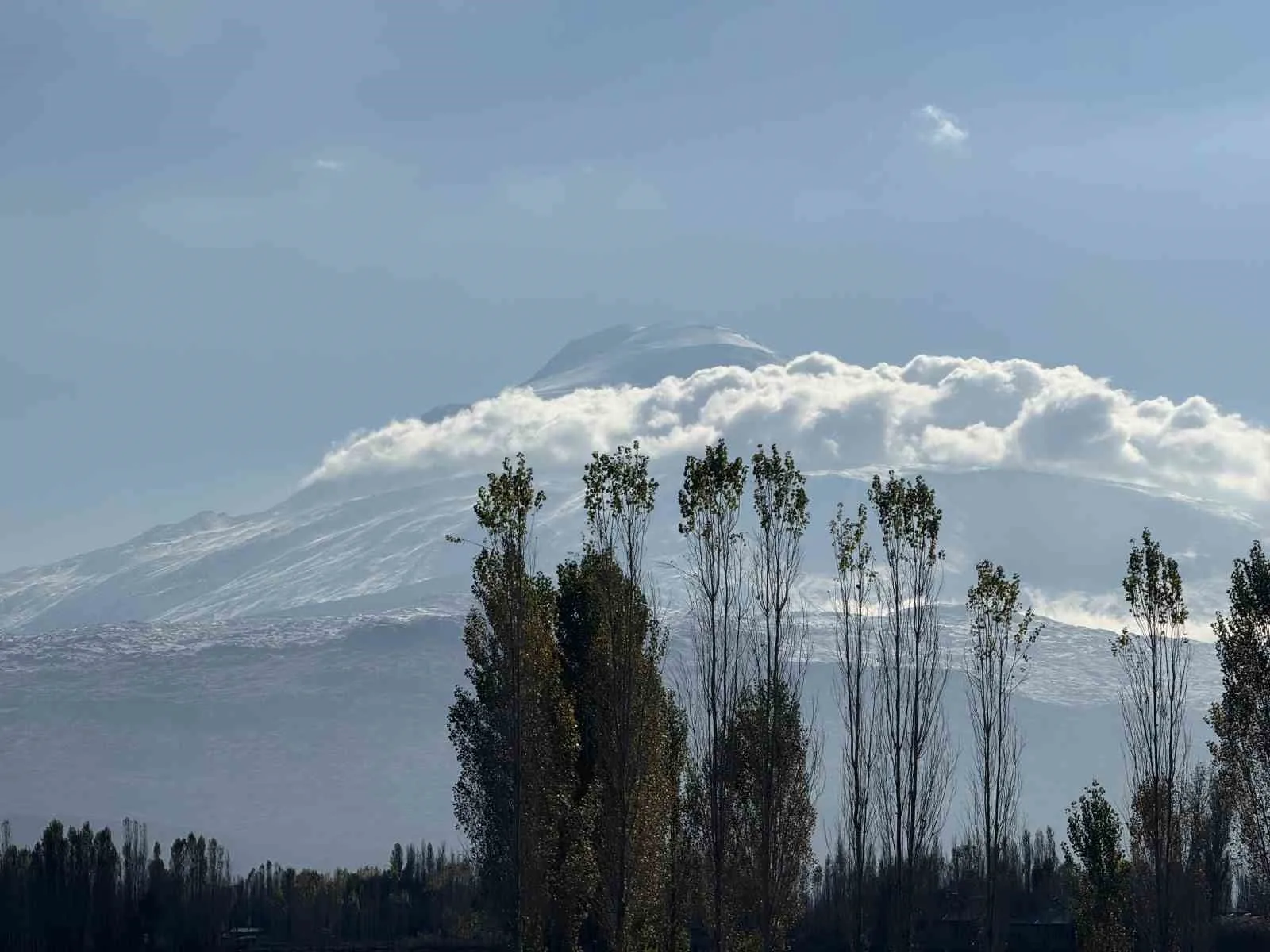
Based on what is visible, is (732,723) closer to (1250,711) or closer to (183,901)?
(1250,711)

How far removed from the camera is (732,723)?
166 feet

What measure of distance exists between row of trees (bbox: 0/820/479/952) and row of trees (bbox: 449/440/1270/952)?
25286 millimetres

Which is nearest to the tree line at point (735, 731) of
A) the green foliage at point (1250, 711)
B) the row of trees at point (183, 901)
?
the green foliage at point (1250, 711)

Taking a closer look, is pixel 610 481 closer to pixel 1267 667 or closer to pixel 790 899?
pixel 790 899

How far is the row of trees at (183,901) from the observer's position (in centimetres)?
9694

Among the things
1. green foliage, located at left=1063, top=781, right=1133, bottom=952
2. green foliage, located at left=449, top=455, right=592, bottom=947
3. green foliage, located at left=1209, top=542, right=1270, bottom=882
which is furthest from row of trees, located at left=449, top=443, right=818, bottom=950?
green foliage, located at left=1209, top=542, right=1270, bottom=882

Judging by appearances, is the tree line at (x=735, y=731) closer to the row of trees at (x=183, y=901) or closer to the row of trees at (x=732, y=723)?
the row of trees at (x=732, y=723)

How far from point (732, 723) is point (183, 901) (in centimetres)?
6913

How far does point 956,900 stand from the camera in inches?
3282

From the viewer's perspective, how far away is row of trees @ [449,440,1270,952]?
4828cm

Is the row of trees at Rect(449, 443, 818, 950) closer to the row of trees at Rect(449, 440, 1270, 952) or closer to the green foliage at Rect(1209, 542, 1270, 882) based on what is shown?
the row of trees at Rect(449, 440, 1270, 952)

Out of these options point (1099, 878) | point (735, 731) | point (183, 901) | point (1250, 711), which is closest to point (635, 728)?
point (735, 731)

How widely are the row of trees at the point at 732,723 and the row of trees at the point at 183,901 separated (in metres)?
25.3

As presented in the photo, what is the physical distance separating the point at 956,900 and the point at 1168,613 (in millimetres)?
35713
